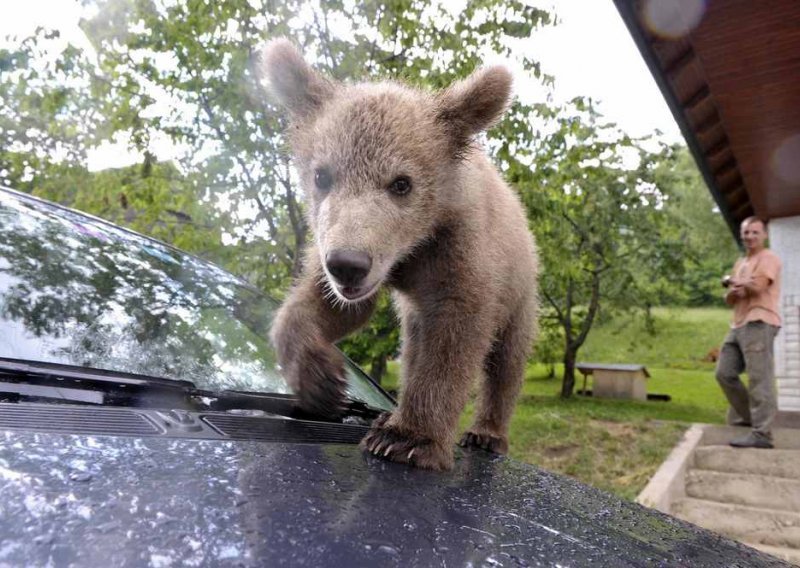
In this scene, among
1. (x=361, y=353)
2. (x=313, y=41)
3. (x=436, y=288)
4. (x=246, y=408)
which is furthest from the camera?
(x=361, y=353)

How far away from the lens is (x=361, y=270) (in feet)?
8.23

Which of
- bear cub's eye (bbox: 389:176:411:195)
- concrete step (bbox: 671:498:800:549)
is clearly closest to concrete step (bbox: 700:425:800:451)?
concrete step (bbox: 671:498:800:549)

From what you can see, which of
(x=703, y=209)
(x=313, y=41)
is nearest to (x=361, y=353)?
(x=313, y=41)

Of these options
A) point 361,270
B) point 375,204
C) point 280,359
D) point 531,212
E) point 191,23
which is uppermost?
point 191,23

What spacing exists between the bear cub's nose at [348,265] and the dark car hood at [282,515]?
0.66m

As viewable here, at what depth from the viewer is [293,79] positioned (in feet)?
11.0

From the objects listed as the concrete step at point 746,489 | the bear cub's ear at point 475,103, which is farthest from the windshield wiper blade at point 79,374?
the concrete step at point 746,489

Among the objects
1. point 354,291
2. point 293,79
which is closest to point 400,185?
point 354,291

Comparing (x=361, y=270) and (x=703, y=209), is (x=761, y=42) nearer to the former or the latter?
(x=361, y=270)

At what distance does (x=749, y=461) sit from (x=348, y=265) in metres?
7.34

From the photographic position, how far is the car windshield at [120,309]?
2264mm

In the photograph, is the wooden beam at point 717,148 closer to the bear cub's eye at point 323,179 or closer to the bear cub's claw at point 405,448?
the bear cub's eye at point 323,179

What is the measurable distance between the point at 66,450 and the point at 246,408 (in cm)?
91

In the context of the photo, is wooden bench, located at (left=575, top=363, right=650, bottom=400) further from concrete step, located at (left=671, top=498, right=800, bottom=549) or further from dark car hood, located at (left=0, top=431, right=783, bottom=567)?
dark car hood, located at (left=0, top=431, right=783, bottom=567)
